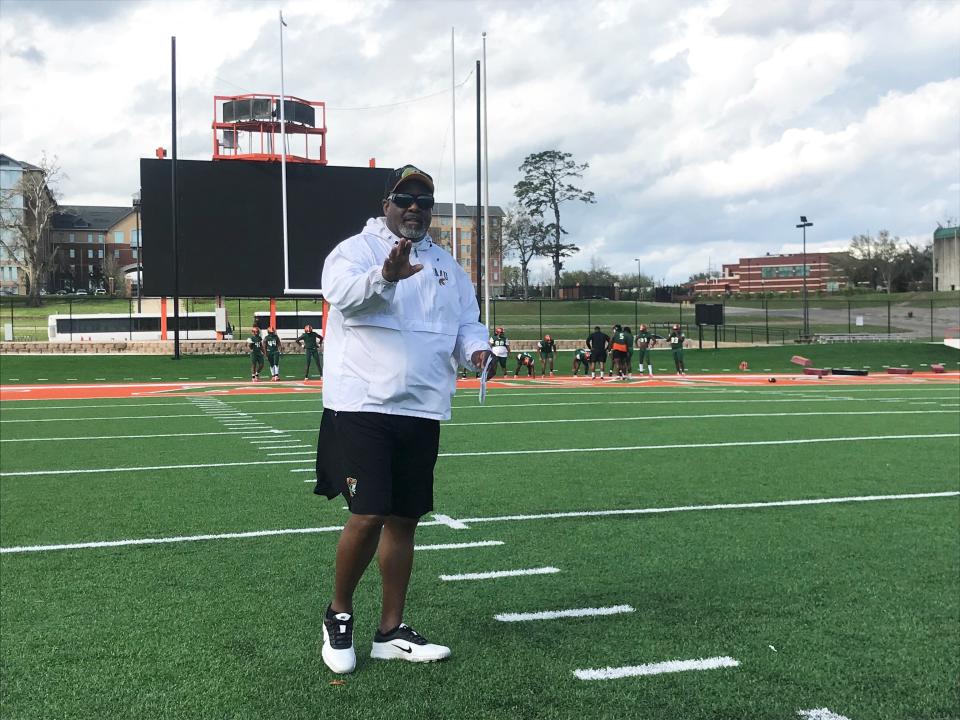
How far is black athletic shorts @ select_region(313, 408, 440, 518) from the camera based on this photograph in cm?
327

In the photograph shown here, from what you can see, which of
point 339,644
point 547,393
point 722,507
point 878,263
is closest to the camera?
point 339,644

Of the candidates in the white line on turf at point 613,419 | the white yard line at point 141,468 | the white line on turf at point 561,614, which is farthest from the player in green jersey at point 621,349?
the white line on turf at point 561,614

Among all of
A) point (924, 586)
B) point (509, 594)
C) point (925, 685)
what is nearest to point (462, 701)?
point (509, 594)

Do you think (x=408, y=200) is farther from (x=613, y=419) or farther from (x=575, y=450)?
(x=613, y=419)

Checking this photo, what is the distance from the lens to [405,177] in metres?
3.37

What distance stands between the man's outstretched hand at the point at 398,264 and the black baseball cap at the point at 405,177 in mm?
432

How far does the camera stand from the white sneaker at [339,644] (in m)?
3.33

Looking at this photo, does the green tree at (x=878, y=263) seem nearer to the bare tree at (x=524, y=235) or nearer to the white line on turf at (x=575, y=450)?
the bare tree at (x=524, y=235)

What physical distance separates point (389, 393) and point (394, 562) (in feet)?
2.28

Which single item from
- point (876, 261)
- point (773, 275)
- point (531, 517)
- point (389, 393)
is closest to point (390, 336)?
point (389, 393)

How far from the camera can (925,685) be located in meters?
3.28

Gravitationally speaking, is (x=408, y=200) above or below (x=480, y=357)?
above

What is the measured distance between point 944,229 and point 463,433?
101 metres

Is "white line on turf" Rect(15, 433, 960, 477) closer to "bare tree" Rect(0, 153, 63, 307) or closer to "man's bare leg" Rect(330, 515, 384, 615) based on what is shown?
"man's bare leg" Rect(330, 515, 384, 615)
